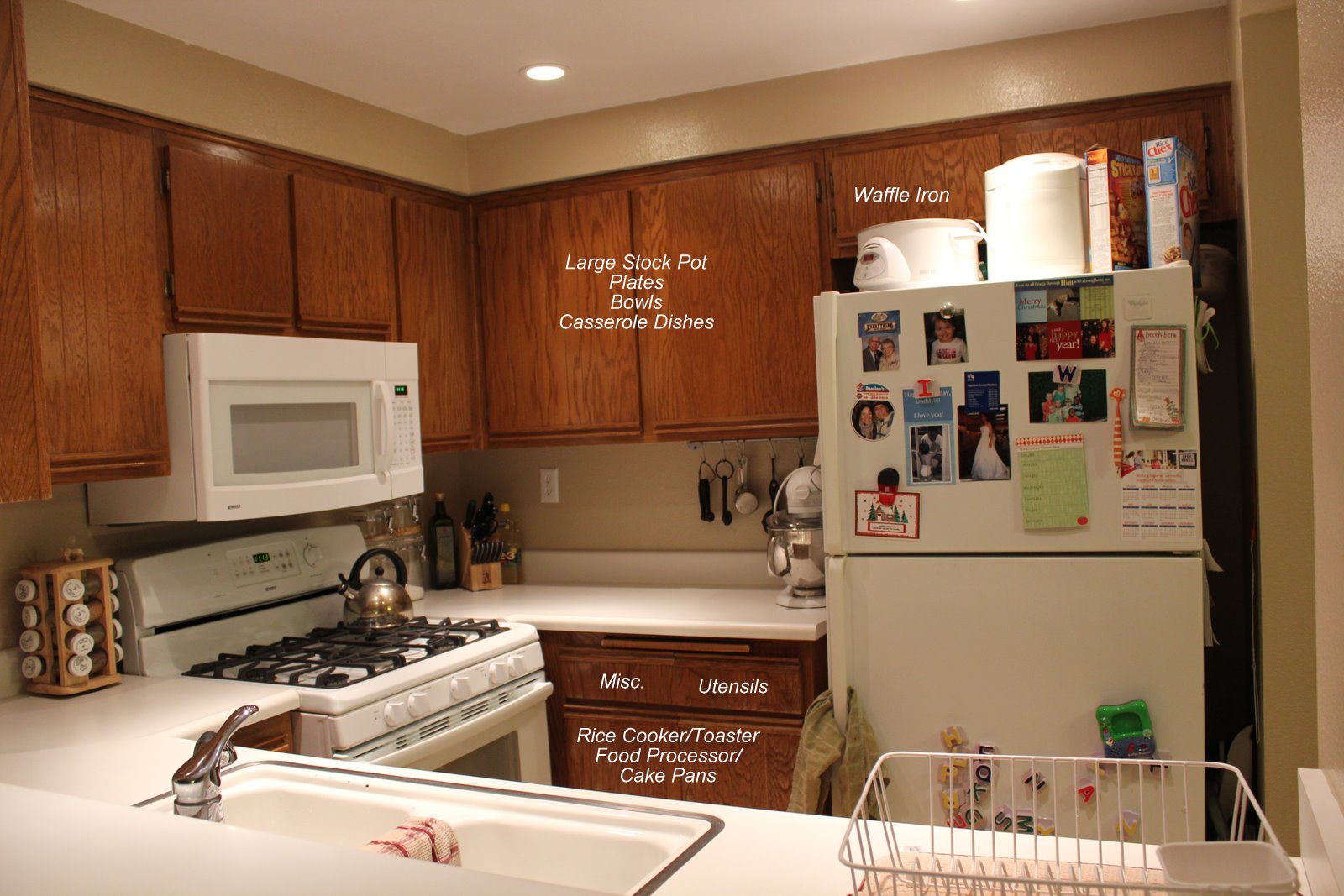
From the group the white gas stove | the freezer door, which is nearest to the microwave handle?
the white gas stove

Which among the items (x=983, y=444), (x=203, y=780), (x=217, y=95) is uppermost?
(x=217, y=95)

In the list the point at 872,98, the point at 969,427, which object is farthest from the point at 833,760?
the point at 872,98

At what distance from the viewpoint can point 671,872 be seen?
1108 mm

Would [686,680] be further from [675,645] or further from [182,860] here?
[182,860]

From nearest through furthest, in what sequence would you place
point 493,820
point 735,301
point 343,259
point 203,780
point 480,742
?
1. point 203,780
2. point 493,820
3. point 480,742
4. point 343,259
5. point 735,301

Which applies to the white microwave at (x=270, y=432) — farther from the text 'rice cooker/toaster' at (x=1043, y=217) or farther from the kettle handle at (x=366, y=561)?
the text 'rice cooker/toaster' at (x=1043, y=217)

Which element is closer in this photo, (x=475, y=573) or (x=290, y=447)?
(x=290, y=447)

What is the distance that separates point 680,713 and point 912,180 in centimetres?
155

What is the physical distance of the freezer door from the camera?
206 centimetres

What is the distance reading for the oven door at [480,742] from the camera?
224cm

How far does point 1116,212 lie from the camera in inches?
87.9

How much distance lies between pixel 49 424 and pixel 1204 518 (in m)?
2.74

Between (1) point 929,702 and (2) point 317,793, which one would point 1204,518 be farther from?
(2) point 317,793

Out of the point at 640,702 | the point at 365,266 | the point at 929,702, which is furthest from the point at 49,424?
the point at 929,702
